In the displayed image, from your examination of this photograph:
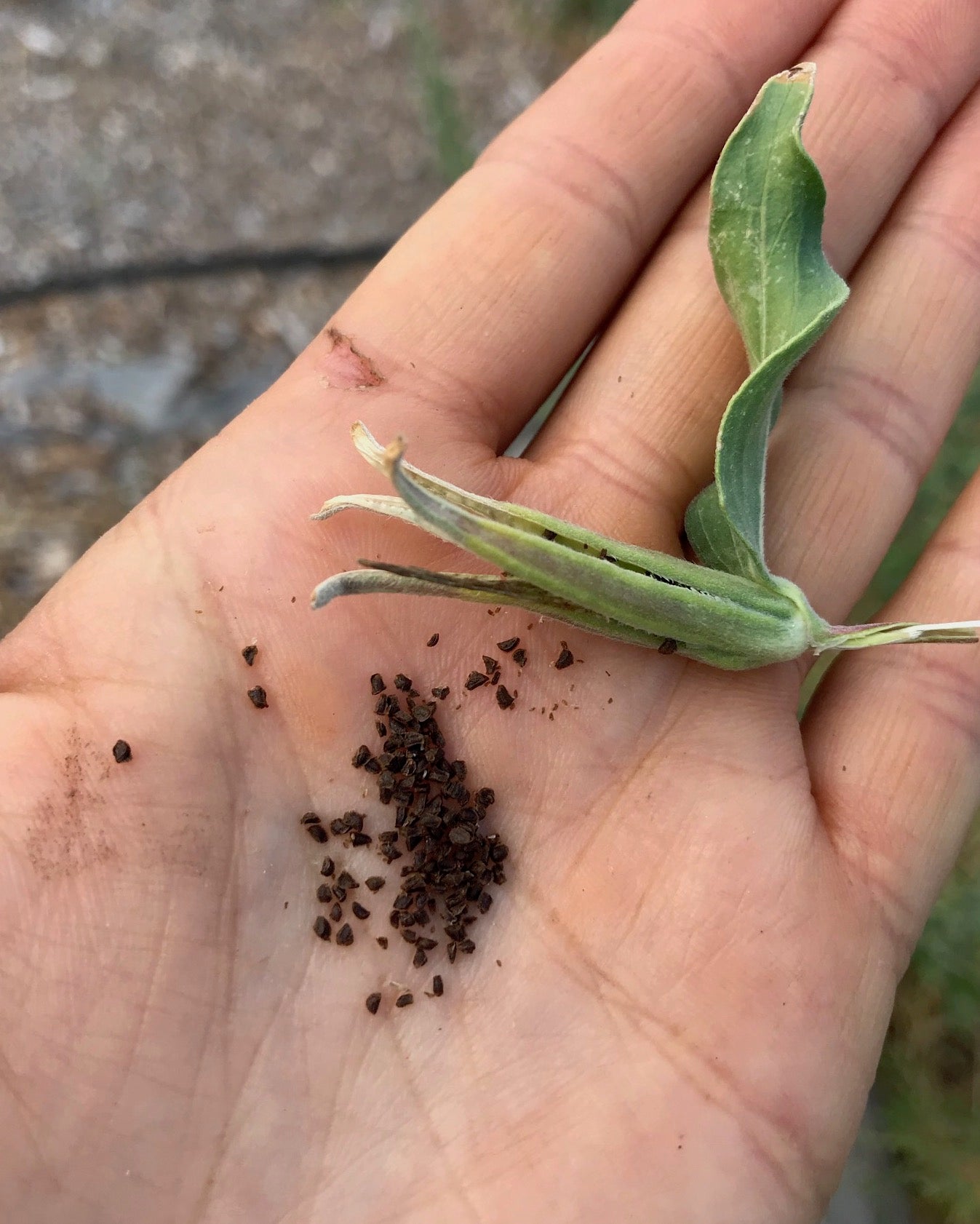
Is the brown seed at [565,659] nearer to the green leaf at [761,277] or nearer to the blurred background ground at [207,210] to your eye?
the green leaf at [761,277]

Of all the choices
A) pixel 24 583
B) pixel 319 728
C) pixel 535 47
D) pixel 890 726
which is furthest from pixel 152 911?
pixel 535 47

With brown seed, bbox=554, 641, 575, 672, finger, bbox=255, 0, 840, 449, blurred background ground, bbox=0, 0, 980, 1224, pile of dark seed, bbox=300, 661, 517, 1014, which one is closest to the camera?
pile of dark seed, bbox=300, 661, 517, 1014

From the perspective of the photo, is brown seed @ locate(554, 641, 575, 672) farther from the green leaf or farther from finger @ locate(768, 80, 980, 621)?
finger @ locate(768, 80, 980, 621)

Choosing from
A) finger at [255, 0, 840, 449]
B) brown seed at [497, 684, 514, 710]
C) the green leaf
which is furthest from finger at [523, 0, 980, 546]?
brown seed at [497, 684, 514, 710]

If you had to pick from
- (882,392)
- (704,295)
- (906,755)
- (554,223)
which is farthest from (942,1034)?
(554,223)

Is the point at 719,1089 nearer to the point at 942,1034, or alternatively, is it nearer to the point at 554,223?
the point at 942,1034
